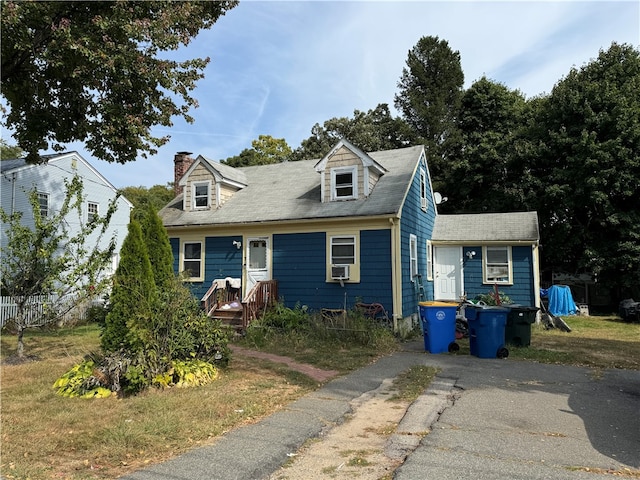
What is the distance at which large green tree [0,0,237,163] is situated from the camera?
8.11 metres

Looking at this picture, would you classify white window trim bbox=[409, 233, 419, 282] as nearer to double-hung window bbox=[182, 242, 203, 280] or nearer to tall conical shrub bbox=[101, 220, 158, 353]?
double-hung window bbox=[182, 242, 203, 280]

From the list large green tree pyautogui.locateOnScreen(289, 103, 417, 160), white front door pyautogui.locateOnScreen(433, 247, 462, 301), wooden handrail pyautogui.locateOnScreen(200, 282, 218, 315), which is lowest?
wooden handrail pyautogui.locateOnScreen(200, 282, 218, 315)

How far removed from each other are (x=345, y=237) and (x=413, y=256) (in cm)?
257

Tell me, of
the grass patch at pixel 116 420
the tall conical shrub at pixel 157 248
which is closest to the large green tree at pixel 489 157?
the grass patch at pixel 116 420

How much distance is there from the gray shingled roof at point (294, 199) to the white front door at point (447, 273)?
4110 mm

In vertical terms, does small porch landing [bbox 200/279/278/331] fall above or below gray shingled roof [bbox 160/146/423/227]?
below

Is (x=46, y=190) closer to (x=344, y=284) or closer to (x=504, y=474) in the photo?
(x=344, y=284)

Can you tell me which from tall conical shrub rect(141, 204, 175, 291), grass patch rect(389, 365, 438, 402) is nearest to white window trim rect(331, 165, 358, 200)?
grass patch rect(389, 365, 438, 402)

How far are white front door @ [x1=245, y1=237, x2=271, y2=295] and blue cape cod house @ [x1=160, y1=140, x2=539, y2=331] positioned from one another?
0.03 metres

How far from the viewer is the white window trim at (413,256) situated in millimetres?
13908

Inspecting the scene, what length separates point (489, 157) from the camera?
24562 millimetres

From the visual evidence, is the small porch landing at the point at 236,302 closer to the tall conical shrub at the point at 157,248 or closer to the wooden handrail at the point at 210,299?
the wooden handrail at the point at 210,299

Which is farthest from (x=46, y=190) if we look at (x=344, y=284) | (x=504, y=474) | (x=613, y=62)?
(x=613, y=62)

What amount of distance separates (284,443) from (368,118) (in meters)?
31.2
